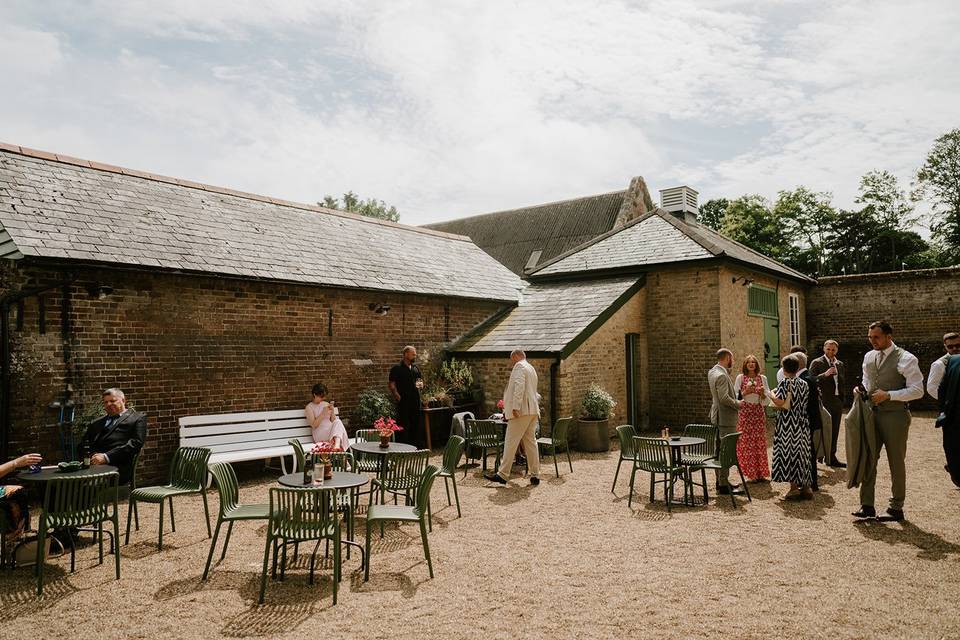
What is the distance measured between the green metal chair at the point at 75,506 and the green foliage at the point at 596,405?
8.62 meters

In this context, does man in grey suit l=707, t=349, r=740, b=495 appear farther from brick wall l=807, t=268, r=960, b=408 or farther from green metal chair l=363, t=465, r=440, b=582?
brick wall l=807, t=268, r=960, b=408

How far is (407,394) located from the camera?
11.2 m

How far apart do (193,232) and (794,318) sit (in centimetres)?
1719

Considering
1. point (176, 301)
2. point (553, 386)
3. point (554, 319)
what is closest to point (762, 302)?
point (554, 319)

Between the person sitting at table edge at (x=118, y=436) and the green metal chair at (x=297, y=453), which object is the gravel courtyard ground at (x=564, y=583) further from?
the green metal chair at (x=297, y=453)

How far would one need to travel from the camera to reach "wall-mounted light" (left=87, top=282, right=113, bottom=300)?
874 cm

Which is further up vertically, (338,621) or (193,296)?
(193,296)

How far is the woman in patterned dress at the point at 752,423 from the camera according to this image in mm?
8492

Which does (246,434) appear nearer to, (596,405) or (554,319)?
(596,405)

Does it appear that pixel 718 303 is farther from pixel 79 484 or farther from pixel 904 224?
pixel 904 224

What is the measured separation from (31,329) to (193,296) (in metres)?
2.24

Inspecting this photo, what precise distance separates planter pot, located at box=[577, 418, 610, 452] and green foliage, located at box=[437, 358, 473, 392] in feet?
9.07

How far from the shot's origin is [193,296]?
9.87 metres

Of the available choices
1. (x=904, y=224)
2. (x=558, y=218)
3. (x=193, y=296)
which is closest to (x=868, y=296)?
(x=558, y=218)
